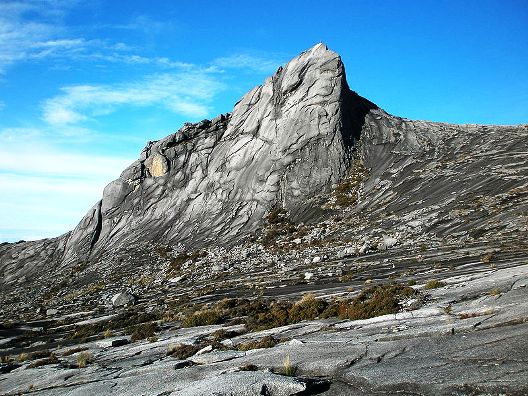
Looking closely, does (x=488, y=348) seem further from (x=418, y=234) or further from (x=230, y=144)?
(x=230, y=144)

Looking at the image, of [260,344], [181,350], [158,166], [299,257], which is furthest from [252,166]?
[260,344]

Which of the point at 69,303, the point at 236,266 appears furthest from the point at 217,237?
the point at 69,303

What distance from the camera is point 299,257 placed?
5541 centimetres

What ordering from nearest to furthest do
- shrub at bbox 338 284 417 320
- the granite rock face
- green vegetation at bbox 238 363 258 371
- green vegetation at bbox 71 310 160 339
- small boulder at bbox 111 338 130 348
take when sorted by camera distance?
green vegetation at bbox 238 363 258 371, shrub at bbox 338 284 417 320, small boulder at bbox 111 338 130 348, green vegetation at bbox 71 310 160 339, the granite rock face

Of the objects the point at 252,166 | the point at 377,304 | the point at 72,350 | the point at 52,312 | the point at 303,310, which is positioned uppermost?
the point at 252,166

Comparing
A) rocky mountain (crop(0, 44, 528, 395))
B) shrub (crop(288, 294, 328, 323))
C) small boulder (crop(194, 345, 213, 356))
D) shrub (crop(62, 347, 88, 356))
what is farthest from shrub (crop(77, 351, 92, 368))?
shrub (crop(288, 294, 328, 323))

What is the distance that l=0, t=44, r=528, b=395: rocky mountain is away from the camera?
48.1 feet

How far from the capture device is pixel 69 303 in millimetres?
56125

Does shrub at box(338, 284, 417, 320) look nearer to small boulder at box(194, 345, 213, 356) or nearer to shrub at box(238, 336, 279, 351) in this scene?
shrub at box(238, 336, 279, 351)

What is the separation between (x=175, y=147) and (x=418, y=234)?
63.0 m

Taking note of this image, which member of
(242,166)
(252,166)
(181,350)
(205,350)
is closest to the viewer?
(205,350)

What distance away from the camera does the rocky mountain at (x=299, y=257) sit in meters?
14.7

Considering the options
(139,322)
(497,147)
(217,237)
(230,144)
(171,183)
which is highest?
(230,144)

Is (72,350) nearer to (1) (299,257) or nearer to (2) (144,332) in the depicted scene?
(2) (144,332)
